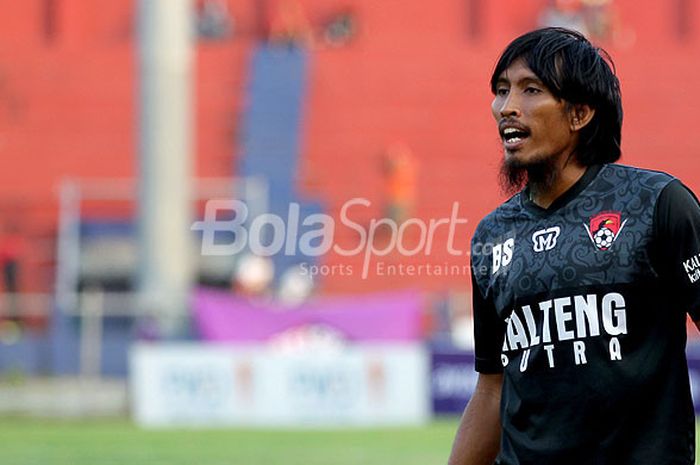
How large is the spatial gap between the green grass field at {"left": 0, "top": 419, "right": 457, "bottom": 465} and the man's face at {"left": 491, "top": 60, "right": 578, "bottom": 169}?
24.3 ft

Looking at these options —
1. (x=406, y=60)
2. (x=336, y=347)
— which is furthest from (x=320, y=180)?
(x=336, y=347)

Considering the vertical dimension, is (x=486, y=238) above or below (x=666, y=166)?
below

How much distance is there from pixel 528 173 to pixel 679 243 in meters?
0.40

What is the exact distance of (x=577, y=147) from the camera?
356cm

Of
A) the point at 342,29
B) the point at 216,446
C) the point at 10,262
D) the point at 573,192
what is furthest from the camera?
the point at 342,29

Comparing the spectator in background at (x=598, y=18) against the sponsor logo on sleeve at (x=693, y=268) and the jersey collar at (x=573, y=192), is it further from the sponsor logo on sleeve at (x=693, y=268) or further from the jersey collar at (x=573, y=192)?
the sponsor logo on sleeve at (x=693, y=268)

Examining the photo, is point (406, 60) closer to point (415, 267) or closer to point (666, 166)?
point (666, 166)

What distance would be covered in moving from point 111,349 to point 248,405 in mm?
3226

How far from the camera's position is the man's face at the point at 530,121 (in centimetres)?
348

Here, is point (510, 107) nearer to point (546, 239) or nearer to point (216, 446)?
point (546, 239)

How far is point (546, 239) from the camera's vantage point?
3.54 m

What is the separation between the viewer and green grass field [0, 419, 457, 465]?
1127 centimetres

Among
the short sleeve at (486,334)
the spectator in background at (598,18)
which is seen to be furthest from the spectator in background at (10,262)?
the short sleeve at (486,334)

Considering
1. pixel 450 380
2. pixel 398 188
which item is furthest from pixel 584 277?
pixel 398 188
